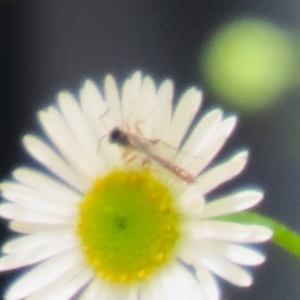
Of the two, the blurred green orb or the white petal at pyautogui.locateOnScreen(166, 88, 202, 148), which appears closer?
the white petal at pyautogui.locateOnScreen(166, 88, 202, 148)

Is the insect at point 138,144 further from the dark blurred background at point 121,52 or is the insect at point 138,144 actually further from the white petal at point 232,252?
the dark blurred background at point 121,52

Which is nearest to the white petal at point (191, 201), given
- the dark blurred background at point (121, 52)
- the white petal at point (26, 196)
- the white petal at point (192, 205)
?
the white petal at point (192, 205)

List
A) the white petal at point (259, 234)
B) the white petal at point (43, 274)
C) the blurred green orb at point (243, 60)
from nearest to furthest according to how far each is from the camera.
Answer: the white petal at point (259, 234), the white petal at point (43, 274), the blurred green orb at point (243, 60)

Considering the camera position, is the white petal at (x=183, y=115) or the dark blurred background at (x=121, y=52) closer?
the white petal at (x=183, y=115)

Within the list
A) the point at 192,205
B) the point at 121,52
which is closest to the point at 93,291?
the point at 192,205

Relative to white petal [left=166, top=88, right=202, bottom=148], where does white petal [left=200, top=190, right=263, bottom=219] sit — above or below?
below

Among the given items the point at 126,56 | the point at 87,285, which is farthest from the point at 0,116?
the point at 87,285

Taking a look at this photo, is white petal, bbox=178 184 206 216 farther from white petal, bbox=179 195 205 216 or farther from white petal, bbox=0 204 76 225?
white petal, bbox=0 204 76 225

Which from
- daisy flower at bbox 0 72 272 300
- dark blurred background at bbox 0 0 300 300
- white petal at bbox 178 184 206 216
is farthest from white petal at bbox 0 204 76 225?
dark blurred background at bbox 0 0 300 300
